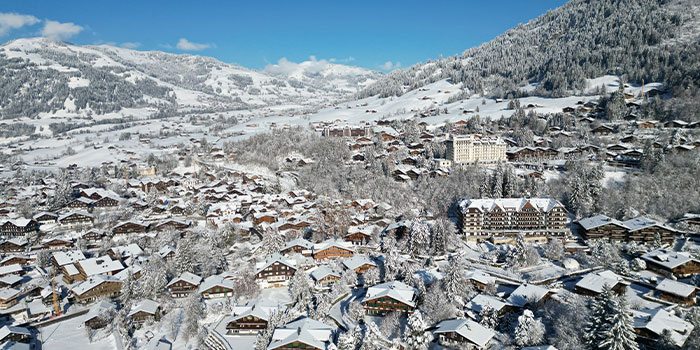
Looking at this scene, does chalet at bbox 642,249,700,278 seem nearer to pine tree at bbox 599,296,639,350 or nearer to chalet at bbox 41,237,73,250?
pine tree at bbox 599,296,639,350

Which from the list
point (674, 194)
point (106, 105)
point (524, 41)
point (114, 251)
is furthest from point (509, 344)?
point (106, 105)

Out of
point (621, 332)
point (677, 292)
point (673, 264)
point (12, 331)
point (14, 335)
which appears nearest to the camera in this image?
point (621, 332)

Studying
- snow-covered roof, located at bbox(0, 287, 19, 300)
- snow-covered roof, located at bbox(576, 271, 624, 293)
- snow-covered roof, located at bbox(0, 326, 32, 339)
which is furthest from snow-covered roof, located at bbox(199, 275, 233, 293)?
snow-covered roof, located at bbox(576, 271, 624, 293)

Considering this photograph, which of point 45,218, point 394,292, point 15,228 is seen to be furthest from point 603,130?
point 15,228

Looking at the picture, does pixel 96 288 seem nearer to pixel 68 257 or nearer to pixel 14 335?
pixel 14 335

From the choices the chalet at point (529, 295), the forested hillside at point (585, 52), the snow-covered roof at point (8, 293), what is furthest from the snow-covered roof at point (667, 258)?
the snow-covered roof at point (8, 293)
